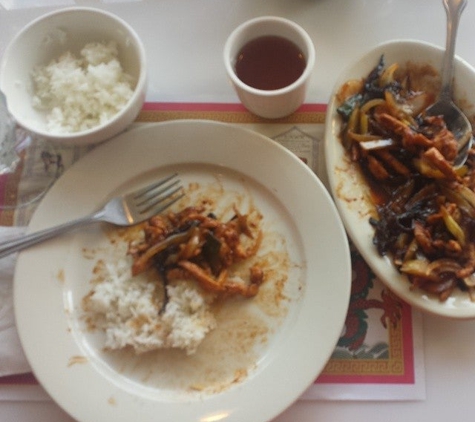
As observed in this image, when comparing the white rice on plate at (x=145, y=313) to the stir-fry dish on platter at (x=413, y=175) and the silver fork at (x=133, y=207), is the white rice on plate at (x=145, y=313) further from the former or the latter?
the stir-fry dish on platter at (x=413, y=175)

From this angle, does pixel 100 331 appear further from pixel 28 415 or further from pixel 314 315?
pixel 314 315

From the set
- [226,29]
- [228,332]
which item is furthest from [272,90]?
[228,332]

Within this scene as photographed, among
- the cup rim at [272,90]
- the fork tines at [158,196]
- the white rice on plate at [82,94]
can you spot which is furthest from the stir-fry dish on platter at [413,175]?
the white rice on plate at [82,94]

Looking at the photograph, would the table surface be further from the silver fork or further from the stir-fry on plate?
the silver fork

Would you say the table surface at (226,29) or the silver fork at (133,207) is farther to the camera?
the table surface at (226,29)

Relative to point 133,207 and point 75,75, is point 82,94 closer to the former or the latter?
point 75,75

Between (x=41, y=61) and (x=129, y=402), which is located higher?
(x=41, y=61)

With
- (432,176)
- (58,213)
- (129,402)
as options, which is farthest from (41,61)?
(432,176)
